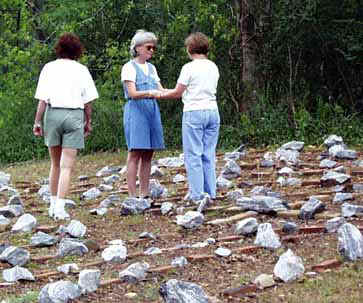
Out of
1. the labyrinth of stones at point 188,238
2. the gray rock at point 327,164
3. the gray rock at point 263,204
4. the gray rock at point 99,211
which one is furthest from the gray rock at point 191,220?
the gray rock at point 327,164

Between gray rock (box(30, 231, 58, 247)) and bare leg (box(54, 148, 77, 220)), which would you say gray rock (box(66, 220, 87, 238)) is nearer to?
gray rock (box(30, 231, 58, 247))

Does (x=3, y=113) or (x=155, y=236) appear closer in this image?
(x=155, y=236)

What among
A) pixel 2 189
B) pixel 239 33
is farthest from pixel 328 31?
pixel 2 189

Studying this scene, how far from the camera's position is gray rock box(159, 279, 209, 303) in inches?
156

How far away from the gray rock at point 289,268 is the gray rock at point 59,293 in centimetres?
110

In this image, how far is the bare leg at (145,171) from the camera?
24.7ft

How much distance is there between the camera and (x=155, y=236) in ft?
19.1

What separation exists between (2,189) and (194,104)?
318 centimetres

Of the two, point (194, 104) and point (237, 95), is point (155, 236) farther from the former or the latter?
point (237, 95)

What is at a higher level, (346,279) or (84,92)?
(84,92)

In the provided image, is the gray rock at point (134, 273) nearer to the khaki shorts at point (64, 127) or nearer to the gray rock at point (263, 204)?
the gray rock at point (263, 204)

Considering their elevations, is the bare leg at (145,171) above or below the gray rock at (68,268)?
above

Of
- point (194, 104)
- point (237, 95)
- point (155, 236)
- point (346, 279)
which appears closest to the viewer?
point (346, 279)

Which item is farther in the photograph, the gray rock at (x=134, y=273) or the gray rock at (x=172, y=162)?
the gray rock at (x=172, y=162)
